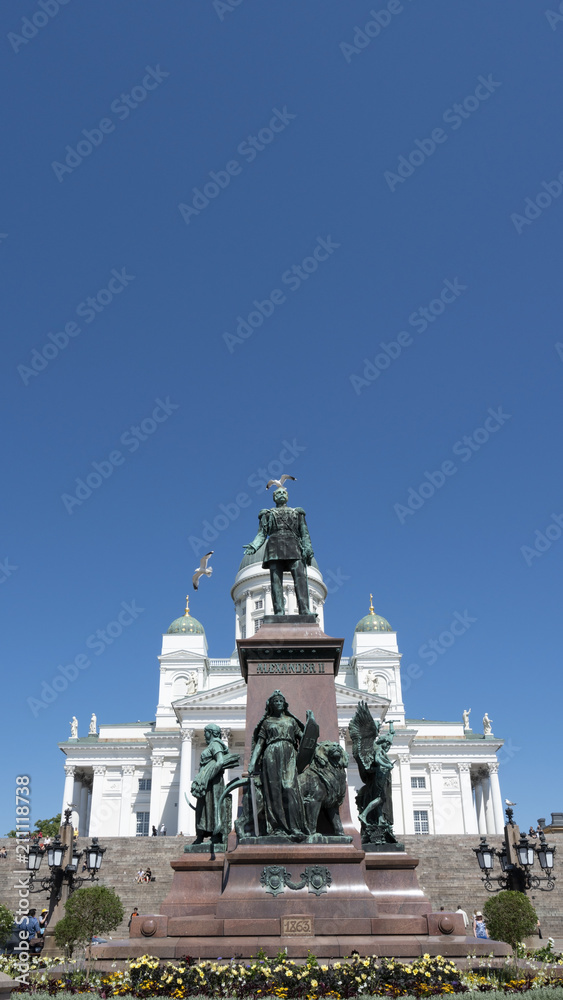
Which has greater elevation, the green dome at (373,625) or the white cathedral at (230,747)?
the green dome at (373,625)

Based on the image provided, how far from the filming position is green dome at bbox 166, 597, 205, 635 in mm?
72062

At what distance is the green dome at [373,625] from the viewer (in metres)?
72.5

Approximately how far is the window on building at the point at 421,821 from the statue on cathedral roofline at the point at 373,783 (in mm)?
55415

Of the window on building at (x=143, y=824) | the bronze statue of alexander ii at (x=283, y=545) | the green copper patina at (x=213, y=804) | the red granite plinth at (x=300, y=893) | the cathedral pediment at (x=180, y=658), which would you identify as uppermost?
the cathedral pediment at (x=180, y=658)

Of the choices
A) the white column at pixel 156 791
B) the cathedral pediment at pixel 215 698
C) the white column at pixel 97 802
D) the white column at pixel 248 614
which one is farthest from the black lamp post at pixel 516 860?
the white column at pixel 248 614

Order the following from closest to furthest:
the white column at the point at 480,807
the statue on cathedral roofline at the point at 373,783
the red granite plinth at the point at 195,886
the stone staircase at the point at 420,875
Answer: the red granite plinth at the point at 195,886 < the statue on cathedral roofline at the point at 373,783 < the stone staircase at the point at 420,875 < the white column at the point at 480,807

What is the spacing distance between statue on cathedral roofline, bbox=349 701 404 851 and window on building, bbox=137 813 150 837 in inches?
2195

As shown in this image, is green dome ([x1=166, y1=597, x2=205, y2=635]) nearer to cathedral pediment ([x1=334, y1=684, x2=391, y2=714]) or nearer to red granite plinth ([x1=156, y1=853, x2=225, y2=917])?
cathedral pediment ([x1=334, y1=684, x2=391, y2=714])

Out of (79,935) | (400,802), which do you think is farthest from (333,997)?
(400,802)

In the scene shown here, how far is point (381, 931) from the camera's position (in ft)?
28.7

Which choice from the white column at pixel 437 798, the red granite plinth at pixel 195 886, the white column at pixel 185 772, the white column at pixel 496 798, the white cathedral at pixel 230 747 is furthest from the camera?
the white column at pixel 437 798

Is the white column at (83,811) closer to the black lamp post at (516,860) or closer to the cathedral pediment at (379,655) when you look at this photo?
the cathedral pediment at (379,655)

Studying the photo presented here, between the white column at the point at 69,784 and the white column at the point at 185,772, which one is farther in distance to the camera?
the white column at the point at 69,784

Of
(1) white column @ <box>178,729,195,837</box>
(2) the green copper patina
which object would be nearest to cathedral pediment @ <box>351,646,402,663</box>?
(1) white column @ <box>178,729,195,837</box>
